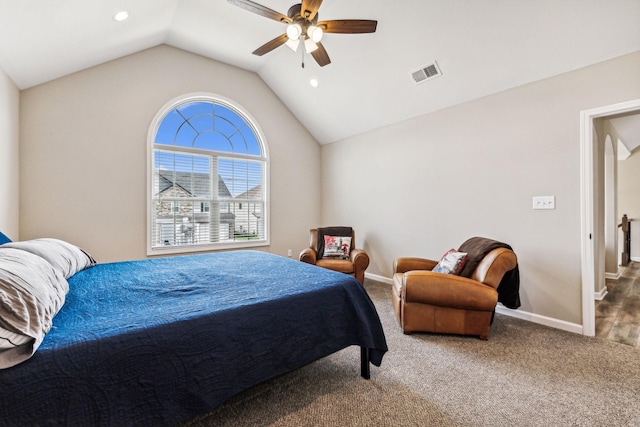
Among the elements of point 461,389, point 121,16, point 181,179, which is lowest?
point 461,389

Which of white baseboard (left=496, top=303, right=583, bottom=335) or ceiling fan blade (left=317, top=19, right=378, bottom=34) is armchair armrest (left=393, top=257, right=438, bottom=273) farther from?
ceiling fan blade (left=317, top=19, right=378, bottom=34)

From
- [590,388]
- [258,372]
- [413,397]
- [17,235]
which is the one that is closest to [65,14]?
[17,235]

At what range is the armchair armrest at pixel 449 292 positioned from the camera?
2.42m

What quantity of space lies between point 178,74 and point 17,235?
8.97 feet

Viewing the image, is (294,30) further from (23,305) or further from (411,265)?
(411,265)

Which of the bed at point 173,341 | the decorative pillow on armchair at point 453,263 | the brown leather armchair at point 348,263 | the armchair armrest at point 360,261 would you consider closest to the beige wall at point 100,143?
the bed at point 173,341

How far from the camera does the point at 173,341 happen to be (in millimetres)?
1163

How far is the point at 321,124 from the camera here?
501 centimetres

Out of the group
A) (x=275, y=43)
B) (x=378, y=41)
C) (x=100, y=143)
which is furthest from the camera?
(x=100, y=143)

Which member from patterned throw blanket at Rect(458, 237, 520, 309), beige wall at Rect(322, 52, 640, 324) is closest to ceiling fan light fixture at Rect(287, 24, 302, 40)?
beige wall at Rect(322, 52, 640, 324)

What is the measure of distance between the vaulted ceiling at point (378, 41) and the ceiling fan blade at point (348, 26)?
30.9 inches

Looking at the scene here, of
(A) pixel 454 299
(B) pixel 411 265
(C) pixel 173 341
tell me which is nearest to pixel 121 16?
(C) pixel 173 341

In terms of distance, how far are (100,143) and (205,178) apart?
1347 mm

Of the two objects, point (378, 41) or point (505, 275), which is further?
point (378, 41)
